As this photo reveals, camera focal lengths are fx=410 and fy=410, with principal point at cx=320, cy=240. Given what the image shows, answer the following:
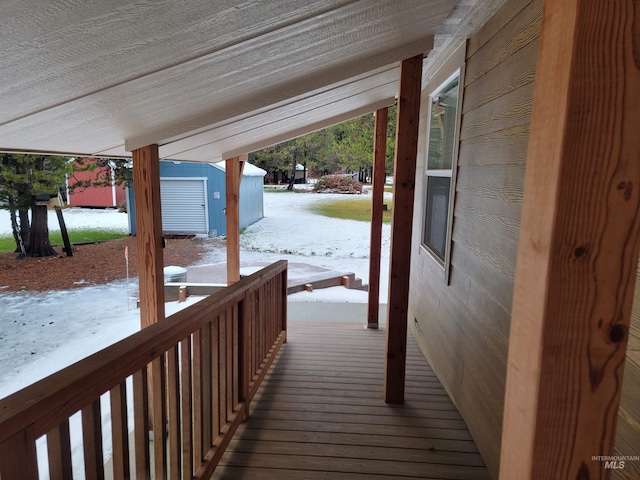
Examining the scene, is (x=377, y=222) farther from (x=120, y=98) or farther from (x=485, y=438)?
(x=120, y=98)

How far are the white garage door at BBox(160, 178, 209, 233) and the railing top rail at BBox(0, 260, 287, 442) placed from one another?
12962 millimetres

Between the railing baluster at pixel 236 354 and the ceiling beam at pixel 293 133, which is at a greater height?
the ceiling beam at pixel 293 133

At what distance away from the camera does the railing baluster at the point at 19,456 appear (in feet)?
2.80

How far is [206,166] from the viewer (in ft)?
45.6

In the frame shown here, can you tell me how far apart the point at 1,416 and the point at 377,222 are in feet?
13.9

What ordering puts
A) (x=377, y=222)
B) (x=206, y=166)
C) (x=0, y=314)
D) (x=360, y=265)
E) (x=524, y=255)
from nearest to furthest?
1. (x=524, y=255)
2. (x=377, y=222)
3. (x=0, y=314)
4. (x=360, y=265)
5. (x=206, y=166)

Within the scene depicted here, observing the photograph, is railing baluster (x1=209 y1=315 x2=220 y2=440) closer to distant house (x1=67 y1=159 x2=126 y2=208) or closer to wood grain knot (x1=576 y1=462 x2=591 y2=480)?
wood grain knot (x1=576 y1=462 x2=591 y2=480)

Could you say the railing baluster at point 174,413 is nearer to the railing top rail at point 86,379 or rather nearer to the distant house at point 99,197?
the railing top rail at point 86,379

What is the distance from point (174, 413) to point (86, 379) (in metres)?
0.70

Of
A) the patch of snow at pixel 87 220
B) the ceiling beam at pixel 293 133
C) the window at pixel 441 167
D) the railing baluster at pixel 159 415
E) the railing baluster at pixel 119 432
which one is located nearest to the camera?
the railing baluster at pixel 119 432

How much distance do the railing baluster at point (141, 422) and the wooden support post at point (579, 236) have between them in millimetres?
1197

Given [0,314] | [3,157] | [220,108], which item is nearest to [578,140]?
[220,108]

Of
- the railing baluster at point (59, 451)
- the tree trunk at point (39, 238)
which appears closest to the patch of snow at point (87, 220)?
the tree trunk at point (39, 238)

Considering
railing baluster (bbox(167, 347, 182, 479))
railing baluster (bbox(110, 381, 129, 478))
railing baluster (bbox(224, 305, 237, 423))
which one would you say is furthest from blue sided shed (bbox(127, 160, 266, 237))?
railing baluster (bbox(110, 381, 129, 478))
